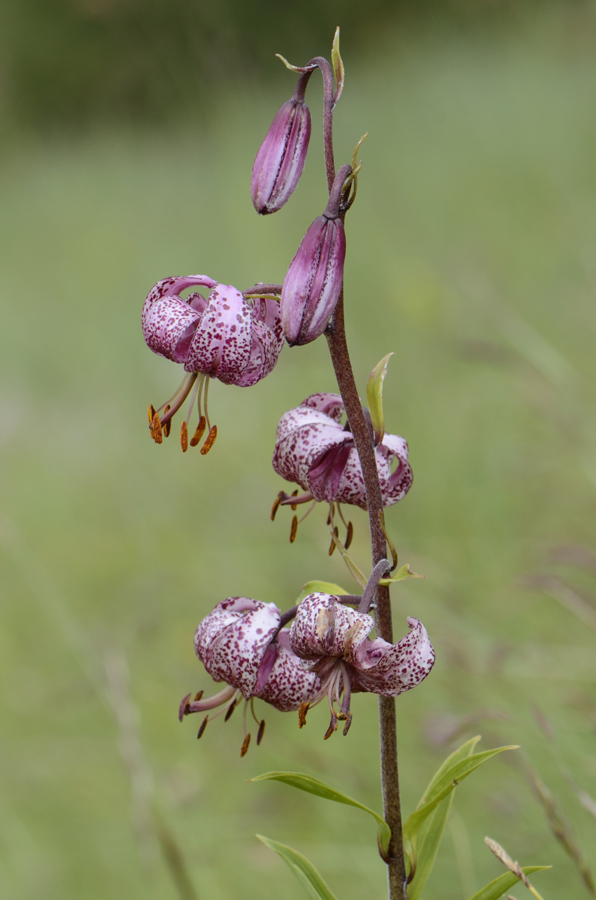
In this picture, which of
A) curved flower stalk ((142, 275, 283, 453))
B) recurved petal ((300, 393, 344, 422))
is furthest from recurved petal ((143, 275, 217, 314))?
recurved petal ((300, 393, 344, 422))

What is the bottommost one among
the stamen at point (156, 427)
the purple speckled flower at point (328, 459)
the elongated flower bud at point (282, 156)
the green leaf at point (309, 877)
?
the green leaf at point (309, 877)

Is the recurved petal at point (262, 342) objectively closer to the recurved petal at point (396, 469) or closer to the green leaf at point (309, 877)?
the recurved petal at point (396, 469)

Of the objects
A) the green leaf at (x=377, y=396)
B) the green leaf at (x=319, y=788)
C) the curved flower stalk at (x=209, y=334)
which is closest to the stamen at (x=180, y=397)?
the curved flower stalk at (x=209, y=334)

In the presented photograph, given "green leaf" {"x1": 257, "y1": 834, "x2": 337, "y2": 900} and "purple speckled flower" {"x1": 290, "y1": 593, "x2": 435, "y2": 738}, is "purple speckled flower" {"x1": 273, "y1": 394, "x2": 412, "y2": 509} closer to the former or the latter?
"purple speckled flower" {"x1": 290, "y1": 593, "x2": 435, "y2": 738}

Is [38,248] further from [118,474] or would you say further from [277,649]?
[277,649]

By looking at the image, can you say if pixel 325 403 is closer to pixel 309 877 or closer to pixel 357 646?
pixel 357 646
